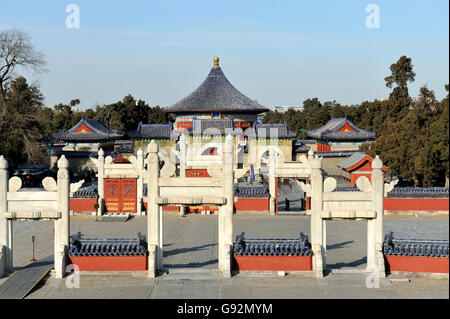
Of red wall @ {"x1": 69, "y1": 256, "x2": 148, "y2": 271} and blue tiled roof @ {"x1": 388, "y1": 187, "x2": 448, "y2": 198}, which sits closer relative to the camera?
red wall @ {"x1": 69, "y1": 256, "x2": 148, "y2": 271}

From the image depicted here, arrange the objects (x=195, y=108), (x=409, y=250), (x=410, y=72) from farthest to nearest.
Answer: (x=410, y=72) → (x=195, y=108) → (x=409, y=250)

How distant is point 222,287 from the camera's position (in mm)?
15586

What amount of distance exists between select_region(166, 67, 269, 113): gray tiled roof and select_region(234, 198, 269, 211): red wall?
23565mm

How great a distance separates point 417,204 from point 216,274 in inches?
611

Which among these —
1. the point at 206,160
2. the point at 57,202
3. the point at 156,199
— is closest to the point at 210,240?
the point at 156,199

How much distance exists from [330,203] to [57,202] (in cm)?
785

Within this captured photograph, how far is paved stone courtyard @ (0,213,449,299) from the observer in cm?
1516

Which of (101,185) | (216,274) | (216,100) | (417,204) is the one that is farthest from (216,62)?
(216,274)

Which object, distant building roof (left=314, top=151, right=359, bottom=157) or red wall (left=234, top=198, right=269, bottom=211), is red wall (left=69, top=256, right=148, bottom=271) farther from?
distant building roof (left=314, top=151, right=359, bottom=157)

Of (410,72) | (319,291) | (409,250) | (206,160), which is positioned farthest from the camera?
(410,72)

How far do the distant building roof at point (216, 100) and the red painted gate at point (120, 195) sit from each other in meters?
24.5

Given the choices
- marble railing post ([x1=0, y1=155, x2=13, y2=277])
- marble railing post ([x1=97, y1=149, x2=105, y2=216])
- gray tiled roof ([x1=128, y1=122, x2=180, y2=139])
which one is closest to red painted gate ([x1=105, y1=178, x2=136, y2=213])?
marble railing post ([x1=97, y1=149, x2=105, y2=216])

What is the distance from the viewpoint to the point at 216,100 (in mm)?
54156

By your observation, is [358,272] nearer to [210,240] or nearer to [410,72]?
[210,240]
